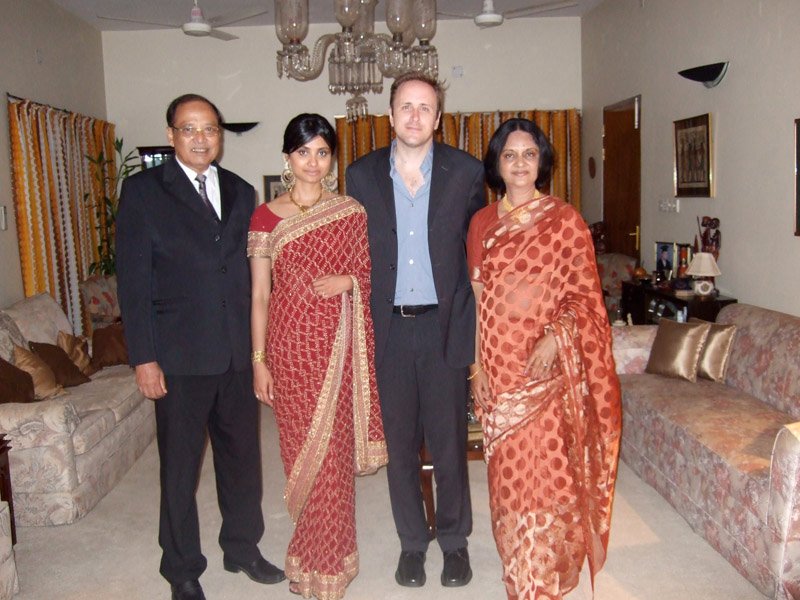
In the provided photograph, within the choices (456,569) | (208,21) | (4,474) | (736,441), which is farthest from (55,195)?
(736,441)

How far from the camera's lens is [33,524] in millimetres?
3127

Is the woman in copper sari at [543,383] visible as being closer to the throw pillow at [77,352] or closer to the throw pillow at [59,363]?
the throw pillow at [59,363]

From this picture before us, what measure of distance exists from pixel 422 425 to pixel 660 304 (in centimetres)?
263

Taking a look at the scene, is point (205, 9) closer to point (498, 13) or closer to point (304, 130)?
point (498, 13)

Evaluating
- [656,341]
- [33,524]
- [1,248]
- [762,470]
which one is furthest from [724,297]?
[1,248]

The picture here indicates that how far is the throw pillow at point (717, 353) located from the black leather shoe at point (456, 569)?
1.74 m

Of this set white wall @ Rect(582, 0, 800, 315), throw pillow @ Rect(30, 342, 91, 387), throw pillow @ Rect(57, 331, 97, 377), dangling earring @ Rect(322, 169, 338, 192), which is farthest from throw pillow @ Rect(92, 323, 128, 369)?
white wall @ Rect(582, 0, 800, 315)

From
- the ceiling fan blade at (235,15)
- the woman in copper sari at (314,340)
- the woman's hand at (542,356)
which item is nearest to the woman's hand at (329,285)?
the woman in copper sari at (314,340)

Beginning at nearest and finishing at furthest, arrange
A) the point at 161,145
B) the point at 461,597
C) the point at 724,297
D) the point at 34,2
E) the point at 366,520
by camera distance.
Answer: the point at 461,597, the point at 366,520, the point at 724,297, the point at 34,2, the point at 161,145

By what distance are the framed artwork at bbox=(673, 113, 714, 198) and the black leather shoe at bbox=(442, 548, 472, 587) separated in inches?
116

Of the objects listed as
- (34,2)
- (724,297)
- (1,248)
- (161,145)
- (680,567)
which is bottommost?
(680,567)

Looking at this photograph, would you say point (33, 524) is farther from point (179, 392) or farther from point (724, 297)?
point (724, 297)

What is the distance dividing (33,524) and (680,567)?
2.63m

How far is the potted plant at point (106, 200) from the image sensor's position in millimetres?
6004
